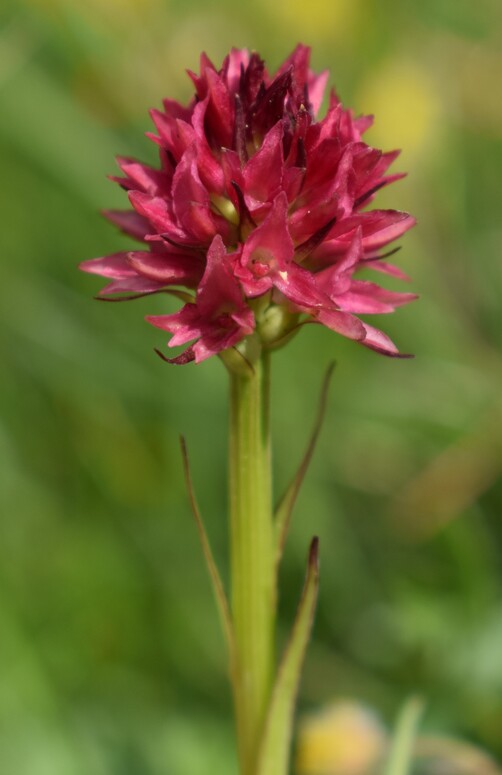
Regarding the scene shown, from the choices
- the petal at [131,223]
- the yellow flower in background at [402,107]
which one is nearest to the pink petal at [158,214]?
the petal at [131,223]

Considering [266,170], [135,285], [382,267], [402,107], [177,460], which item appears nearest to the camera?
[266,170]

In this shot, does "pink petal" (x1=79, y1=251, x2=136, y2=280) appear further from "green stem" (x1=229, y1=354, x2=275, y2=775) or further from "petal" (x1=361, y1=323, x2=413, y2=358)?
"petal" (x1=361, y1=323, x2=413, y2=358)

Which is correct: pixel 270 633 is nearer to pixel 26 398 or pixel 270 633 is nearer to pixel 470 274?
pixel 26 398

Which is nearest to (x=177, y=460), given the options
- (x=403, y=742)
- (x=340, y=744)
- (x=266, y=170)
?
(x=340, y=744)

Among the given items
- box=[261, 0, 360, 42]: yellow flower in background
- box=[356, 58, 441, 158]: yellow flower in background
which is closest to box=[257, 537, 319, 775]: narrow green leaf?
box=[356, 58, 441, 158]: yellow flower in background

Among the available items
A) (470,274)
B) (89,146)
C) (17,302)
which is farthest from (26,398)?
(470,274)

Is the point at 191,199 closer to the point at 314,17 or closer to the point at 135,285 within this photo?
the point at 135,285
